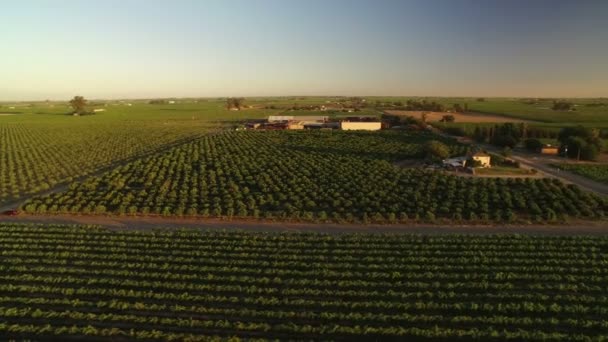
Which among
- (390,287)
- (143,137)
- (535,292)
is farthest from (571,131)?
(143,137)

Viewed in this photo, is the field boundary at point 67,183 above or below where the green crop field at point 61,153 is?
below

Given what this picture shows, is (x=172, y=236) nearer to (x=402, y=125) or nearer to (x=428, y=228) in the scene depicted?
(x=428, y=228)

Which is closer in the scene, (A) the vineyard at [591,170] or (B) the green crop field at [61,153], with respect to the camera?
(B) the green crop field at [61,153]

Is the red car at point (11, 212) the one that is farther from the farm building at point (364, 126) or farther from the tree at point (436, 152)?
the farm building at point (364, 126)

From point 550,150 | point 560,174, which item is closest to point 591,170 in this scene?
point 560,174

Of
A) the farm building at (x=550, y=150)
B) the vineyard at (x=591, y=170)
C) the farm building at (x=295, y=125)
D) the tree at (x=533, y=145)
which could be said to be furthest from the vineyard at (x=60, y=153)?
the farm building at (x=550, y=150)

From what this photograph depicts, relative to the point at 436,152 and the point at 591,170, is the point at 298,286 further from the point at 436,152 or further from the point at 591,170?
the point at 591,170

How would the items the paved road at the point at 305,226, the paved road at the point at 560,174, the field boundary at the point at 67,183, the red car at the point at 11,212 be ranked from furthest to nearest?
the paved road at the point at 560,174 → the field boundary at the point at 67,183 → the red car at the point at 11,212 → the paved road at the point at 305,226
